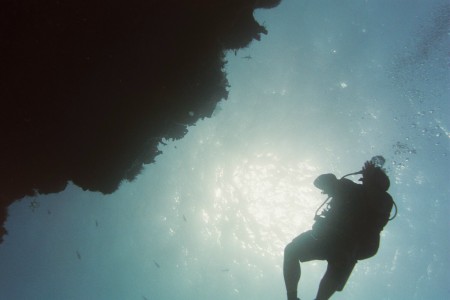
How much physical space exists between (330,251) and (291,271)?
22.0 inches

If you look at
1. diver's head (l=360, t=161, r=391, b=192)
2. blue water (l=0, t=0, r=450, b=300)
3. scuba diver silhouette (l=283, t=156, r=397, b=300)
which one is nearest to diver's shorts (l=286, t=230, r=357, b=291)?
scuba diver silhouette (l=283, t=156, r=397, b=300)

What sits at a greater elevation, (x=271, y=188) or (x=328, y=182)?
(x=271, y=188)

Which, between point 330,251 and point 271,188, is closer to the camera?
point 330,251

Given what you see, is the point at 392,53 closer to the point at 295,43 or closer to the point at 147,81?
the point at 295,43

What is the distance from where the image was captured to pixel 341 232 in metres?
4.03

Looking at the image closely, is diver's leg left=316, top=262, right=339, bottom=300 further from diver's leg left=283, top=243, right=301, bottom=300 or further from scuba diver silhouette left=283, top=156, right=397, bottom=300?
diver's leg left=283, top=243, right=301, bottom=300

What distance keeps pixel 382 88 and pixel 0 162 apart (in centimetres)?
1828

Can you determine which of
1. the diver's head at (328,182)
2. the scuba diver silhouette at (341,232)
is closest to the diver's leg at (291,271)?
the scuba diver silhouette at (341,232)

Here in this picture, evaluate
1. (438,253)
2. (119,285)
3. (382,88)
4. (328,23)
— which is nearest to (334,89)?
(382,88)

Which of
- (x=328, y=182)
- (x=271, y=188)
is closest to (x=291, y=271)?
(x=328, y=182)

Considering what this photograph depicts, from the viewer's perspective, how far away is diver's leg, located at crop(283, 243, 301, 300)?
3.93m

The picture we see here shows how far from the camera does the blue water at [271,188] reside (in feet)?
59.4

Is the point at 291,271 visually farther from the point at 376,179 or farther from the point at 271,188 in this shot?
the point at 271,188

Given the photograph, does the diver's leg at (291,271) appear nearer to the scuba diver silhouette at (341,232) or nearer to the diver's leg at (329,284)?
the scuba diver silhouette at (341,232)
